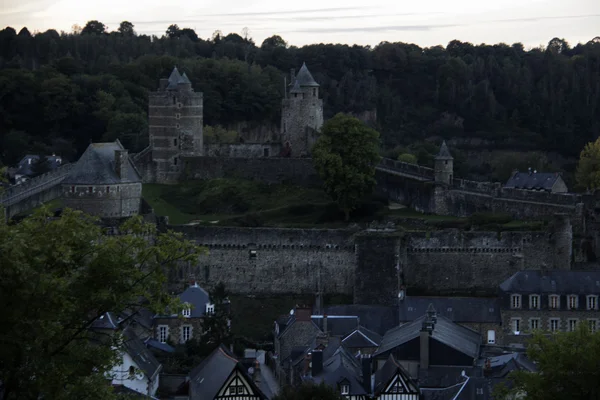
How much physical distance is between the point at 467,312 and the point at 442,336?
5603 mm

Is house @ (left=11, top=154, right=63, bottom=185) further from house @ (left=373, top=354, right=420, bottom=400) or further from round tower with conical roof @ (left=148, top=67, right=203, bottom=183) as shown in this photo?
house @ (left=373, top=354, right=420, bottom=400)

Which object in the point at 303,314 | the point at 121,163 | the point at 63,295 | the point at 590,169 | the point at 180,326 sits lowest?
the point at 180,326

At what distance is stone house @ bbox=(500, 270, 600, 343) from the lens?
58.1m

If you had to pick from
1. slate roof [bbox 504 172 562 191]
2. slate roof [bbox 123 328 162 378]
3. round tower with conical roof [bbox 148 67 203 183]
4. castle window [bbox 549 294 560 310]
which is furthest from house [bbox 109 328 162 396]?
slate roof [bbox 504 172 562 191]

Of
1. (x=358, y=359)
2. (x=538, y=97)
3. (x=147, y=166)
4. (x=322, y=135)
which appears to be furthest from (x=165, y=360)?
(x=538, y=97)

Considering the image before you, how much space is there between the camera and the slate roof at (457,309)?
5816 cm

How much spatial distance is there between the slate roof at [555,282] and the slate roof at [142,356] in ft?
48.7

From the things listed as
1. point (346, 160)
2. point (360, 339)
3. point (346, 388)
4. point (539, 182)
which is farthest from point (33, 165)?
point (346, 388)

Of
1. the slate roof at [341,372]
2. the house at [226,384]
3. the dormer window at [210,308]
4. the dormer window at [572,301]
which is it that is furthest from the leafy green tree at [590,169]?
the house at [226,384]

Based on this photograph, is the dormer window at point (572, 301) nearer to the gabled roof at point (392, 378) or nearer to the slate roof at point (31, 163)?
the gabled roof at point (392, 378)

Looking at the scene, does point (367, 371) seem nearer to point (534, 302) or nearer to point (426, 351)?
point (426, 351)

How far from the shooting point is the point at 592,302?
58.2 metres

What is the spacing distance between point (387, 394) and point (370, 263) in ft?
48.3

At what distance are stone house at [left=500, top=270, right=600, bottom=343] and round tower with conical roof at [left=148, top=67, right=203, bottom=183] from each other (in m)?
26.6
